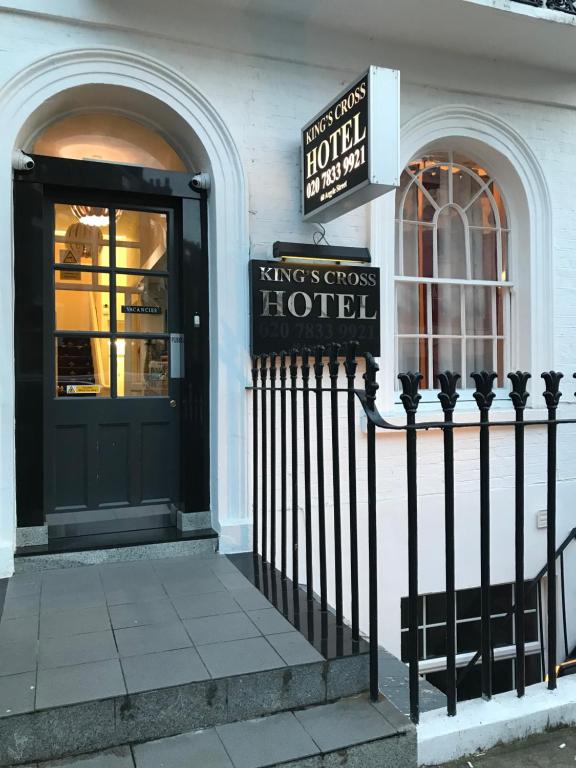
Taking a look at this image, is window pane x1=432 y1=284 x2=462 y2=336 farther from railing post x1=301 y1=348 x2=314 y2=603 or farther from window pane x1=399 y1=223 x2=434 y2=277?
railing post x1=301 y1=348 x2=314 y2=603

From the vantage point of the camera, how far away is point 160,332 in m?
4.56

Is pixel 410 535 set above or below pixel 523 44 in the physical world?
below

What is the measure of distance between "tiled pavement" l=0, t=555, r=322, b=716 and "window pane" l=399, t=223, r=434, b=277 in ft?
10.0

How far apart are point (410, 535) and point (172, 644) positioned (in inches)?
48.2

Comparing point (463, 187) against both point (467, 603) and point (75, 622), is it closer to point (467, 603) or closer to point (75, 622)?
point (467, 603)

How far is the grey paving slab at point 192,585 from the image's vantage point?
11.3 ft

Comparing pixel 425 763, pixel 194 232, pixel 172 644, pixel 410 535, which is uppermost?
pixel 194 232

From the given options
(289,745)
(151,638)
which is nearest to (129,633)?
(151,638)

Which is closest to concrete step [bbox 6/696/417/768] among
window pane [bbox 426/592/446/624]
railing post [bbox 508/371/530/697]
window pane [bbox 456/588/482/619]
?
railing post [bbox 508/371/530/697]

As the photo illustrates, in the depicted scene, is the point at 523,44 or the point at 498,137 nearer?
the point at 523,44

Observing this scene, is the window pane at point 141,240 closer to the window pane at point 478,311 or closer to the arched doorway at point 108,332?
the arched doorway at point 108,332

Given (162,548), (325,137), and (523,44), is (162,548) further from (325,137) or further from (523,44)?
(523,44)

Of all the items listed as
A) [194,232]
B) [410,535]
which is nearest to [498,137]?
[194,232]

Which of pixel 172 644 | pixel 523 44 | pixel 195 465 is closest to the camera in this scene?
pixel 172 644
